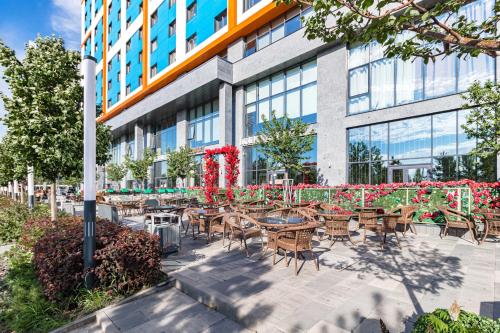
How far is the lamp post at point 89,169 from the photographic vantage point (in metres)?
4.25

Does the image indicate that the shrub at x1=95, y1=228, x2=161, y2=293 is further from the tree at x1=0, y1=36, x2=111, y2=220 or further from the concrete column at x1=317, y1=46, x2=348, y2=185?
the concrete column at x1=317, y1=46, x2=348, y2=185

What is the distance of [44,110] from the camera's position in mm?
6707

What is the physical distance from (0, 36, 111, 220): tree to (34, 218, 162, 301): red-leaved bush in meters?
2.83

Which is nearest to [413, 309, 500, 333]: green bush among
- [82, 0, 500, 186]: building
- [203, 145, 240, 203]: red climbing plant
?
[82, 0, 500, 186]: building

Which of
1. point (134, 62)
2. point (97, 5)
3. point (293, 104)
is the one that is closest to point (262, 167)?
point (293, 104)

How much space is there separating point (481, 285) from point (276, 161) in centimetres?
1029

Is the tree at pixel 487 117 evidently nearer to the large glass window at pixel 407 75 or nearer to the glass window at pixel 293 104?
the large glass window at pixel 407 75

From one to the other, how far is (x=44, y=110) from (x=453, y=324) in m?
8.37

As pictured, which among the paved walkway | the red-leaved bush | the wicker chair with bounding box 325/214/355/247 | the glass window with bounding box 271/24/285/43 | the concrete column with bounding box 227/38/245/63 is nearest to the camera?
the paved walkway

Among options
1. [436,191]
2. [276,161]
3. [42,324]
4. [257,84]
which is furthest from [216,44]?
[42,324]

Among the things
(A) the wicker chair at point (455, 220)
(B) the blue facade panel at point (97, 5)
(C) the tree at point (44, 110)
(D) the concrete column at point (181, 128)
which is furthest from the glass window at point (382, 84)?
(B) the blue facade panel at point (97, 5)

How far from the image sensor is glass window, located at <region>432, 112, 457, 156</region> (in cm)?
1267

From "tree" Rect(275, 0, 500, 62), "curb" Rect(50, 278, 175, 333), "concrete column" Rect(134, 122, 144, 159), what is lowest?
"curb" Rect(50, 278, 175, 333)

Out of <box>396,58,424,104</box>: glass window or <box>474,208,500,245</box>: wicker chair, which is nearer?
<box>474,208,500,245</box>: wicker chair
